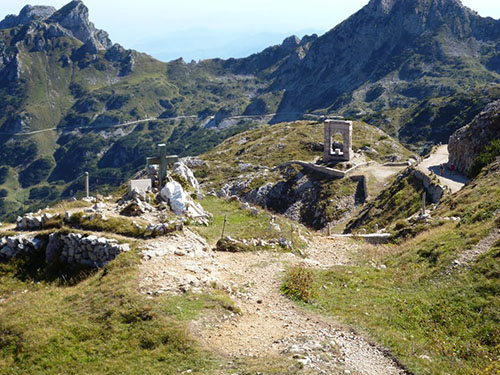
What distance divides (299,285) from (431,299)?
596cm

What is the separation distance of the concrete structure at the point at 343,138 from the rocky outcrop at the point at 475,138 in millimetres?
23818

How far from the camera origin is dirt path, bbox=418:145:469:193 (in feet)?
153

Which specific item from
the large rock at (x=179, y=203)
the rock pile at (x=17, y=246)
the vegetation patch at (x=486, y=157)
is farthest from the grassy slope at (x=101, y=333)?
the vegetation patch at (x=486, y=157)

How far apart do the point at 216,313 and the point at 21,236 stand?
13783 millimetres

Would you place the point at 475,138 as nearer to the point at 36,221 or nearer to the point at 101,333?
the point at 36,221

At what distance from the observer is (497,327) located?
16.1 meters

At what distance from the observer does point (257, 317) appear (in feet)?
60.7

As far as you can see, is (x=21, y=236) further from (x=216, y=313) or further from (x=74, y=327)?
(x=216, y=313)

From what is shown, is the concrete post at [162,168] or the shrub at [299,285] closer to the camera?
the shrub at [299,285]

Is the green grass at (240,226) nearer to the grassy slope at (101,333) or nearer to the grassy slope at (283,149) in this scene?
the grassy slope at (101,333)

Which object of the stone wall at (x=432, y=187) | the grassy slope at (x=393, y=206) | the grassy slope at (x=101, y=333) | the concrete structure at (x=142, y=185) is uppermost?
the concrete structure at (x=142, y=185)

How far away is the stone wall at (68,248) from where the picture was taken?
906 inches

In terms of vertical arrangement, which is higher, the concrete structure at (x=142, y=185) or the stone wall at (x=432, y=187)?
Result: the concrete structure at (x=142, y=185)

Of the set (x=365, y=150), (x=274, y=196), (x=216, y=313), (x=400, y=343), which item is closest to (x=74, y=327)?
(x=216, y=313)
